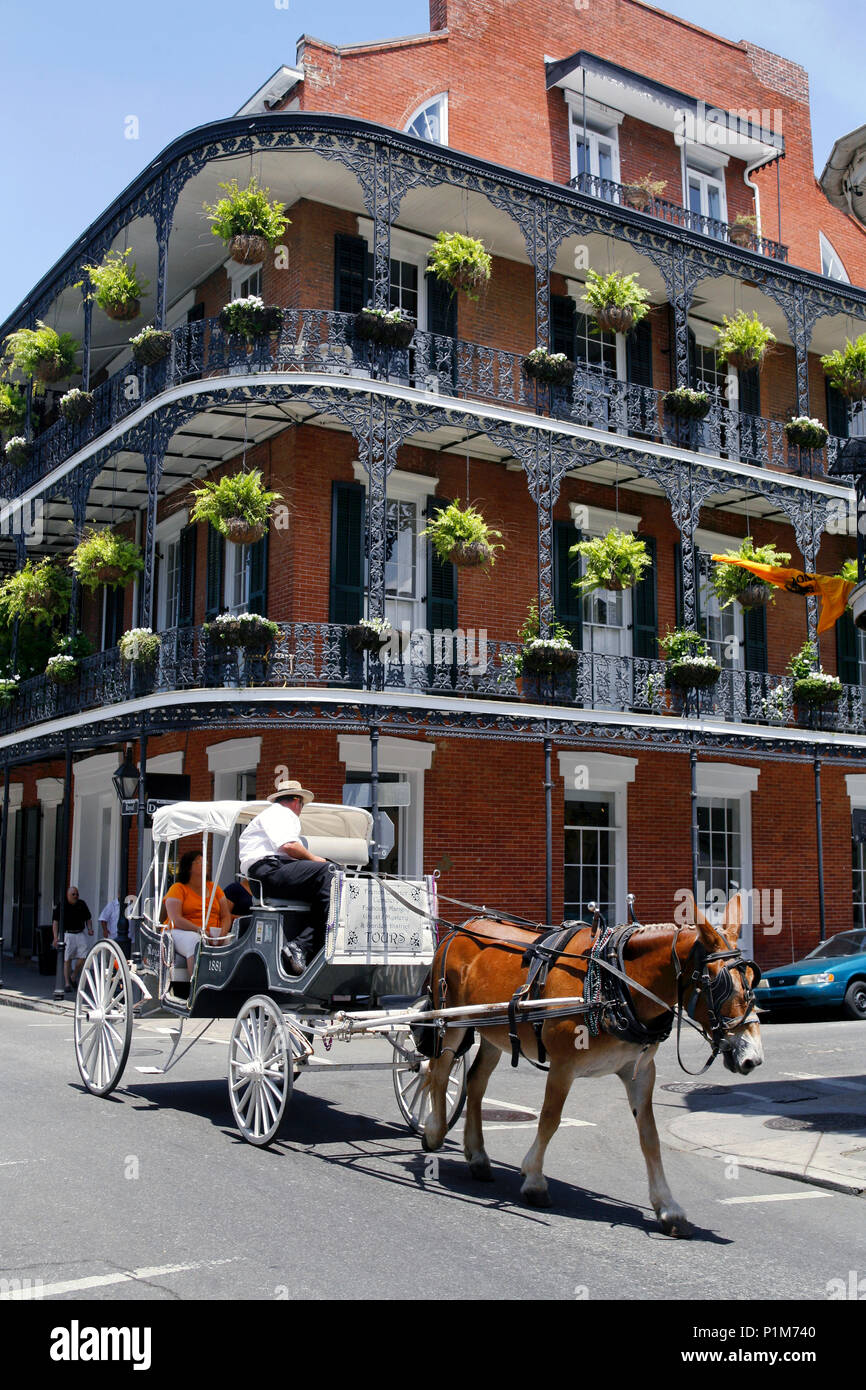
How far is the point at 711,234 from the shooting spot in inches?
906

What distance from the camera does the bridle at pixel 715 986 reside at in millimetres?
6059

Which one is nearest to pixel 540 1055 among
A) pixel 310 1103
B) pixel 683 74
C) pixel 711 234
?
pixel 310 1103

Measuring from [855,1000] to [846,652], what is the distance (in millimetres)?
8298

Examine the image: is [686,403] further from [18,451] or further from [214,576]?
[18,451]

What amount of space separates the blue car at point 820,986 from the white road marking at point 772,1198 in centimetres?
956

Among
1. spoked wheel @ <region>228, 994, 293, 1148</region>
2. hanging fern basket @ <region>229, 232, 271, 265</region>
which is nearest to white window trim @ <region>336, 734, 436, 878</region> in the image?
hanging fern basket @ <region>229, 232, 271, 265</region>

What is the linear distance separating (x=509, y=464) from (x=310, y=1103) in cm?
1210

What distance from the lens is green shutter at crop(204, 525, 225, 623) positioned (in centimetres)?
1928

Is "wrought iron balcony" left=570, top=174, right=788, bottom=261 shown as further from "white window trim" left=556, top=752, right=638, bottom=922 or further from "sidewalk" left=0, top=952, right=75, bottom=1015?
"sidewalk" left=0, top=952, right=75, bottom=1015

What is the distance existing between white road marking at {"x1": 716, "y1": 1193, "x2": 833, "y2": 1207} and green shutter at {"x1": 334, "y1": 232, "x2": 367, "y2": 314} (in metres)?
13.9

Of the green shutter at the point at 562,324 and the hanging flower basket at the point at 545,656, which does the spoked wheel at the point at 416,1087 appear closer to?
the hanging flower basket at the point at 545,656

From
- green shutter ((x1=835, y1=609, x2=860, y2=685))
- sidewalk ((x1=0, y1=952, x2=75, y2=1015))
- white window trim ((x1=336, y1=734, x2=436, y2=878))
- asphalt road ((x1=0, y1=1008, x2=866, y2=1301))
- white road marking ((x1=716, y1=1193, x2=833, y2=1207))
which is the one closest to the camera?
asphalt road ((x1=0, y1=1008, x2=866, y2=1301))
